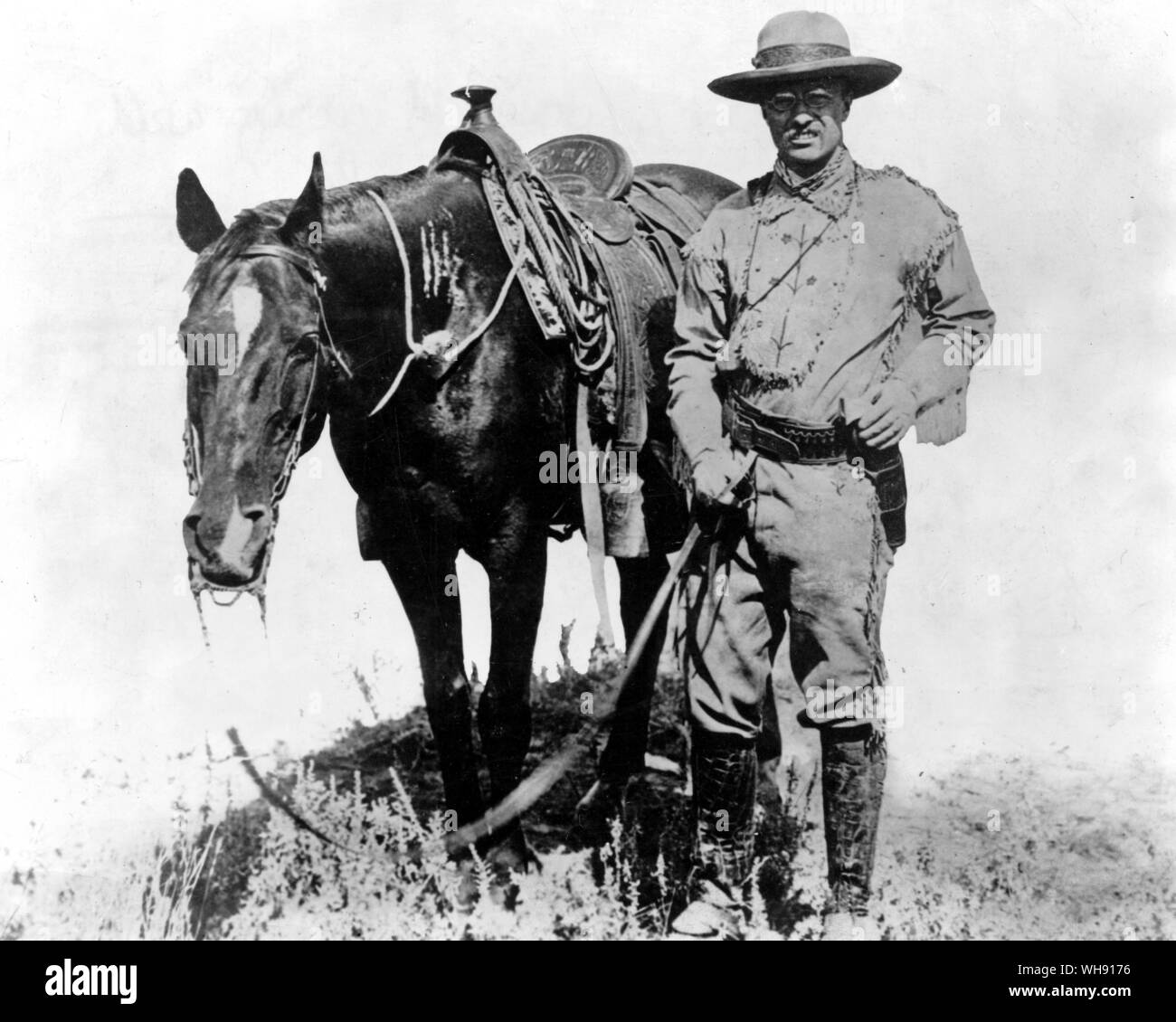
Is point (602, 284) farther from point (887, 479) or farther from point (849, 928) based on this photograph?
point (849, 928)

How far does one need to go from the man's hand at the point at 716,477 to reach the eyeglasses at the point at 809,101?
1.17 meters

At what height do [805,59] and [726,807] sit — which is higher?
[805,59]

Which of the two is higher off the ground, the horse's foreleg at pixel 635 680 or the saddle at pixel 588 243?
the saddle at pixel 588 243

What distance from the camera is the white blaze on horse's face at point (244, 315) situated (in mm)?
5039

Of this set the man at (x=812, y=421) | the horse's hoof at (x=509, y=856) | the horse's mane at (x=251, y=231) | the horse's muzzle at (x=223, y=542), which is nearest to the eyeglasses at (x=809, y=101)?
the man at (x=812, y=421)

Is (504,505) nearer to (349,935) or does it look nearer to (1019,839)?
(349,935)

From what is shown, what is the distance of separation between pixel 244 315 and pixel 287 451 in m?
0.43

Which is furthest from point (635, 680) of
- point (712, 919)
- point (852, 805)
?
point (852, 805)

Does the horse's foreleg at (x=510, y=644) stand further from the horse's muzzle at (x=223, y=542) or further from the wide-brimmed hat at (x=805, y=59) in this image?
the wide-brimmed hat at (x=805, y=59)

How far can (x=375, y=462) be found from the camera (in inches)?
230

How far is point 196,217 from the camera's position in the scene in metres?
5.30

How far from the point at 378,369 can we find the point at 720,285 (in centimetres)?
120

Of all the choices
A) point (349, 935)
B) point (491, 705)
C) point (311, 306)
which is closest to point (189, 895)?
point (349, 935)
